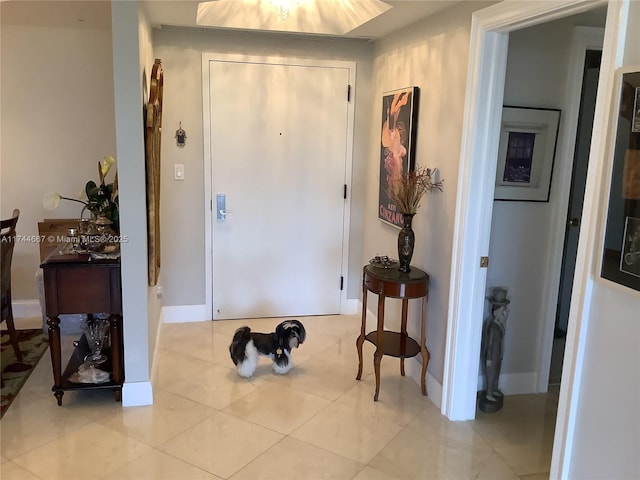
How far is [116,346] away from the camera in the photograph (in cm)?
289

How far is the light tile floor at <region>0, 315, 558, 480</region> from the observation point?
2.44 metres

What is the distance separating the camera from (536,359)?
3.27 m

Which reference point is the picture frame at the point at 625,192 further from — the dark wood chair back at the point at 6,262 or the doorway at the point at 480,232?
the dark wood chair back at the point at 6,262

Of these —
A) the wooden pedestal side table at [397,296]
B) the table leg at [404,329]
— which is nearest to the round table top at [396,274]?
the wooden pedestal side table at [397,296]

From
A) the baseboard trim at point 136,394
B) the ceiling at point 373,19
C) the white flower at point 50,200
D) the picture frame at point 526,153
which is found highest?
A: the ceiling at point 373,19

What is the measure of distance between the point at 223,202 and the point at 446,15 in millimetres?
2170

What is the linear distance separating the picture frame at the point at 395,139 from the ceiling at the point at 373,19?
43 cm

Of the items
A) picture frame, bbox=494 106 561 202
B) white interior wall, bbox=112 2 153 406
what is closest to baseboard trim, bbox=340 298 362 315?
picture frame, bbox=494 106 561 202

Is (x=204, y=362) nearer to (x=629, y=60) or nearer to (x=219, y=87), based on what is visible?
(x=219, y=87)


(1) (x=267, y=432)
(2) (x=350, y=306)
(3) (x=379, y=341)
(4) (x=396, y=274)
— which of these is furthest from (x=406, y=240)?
(2) (x=350, y=306)

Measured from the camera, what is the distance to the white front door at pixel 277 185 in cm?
409

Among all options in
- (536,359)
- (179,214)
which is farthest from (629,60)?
(179,214)

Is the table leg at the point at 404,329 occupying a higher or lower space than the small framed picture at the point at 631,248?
lower

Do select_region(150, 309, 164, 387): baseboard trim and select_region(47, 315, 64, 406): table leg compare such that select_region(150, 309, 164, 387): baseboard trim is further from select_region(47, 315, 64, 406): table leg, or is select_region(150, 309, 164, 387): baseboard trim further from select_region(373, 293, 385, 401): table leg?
select_region(373, 293, 385, 401): table leg
